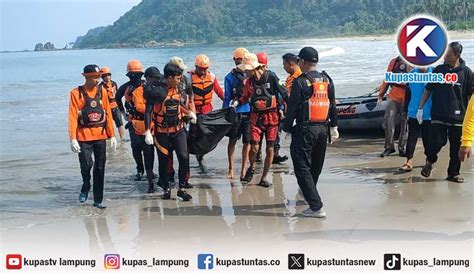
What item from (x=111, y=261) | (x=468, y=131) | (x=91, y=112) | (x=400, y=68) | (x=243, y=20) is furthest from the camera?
(x=243, y=20)

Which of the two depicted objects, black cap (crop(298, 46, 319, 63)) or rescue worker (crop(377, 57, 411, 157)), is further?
rescue worker (crop(377, 57, 411, 157))

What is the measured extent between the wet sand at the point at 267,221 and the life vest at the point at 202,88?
106 cm

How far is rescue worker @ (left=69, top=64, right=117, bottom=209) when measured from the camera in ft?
20.2

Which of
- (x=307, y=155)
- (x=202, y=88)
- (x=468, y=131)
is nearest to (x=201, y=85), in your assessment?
(x=202, y=88)

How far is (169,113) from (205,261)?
2.23m

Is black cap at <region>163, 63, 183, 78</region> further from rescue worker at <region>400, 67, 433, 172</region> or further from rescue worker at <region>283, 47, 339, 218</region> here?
rescue worker at <region>400, 67, 433, 172</region>

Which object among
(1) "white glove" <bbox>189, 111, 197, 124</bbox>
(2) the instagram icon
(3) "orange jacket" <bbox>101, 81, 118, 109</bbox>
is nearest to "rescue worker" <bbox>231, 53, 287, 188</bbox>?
(1) "white glove" <bbox>189, 111, 197, 124</bbox>

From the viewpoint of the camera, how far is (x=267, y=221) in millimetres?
5758

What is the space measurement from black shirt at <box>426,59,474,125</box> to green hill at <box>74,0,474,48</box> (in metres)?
128

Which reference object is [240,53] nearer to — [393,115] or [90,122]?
[90,122]

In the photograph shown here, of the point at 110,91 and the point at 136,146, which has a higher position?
the point at 110,91

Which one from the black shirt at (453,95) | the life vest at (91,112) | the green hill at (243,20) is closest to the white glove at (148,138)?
the life vest at (91,112)

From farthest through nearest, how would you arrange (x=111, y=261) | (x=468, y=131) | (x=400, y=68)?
(x=400, y=68) < (x=468, y=131) < (x=111, y=261)

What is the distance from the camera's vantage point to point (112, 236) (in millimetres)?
5566
